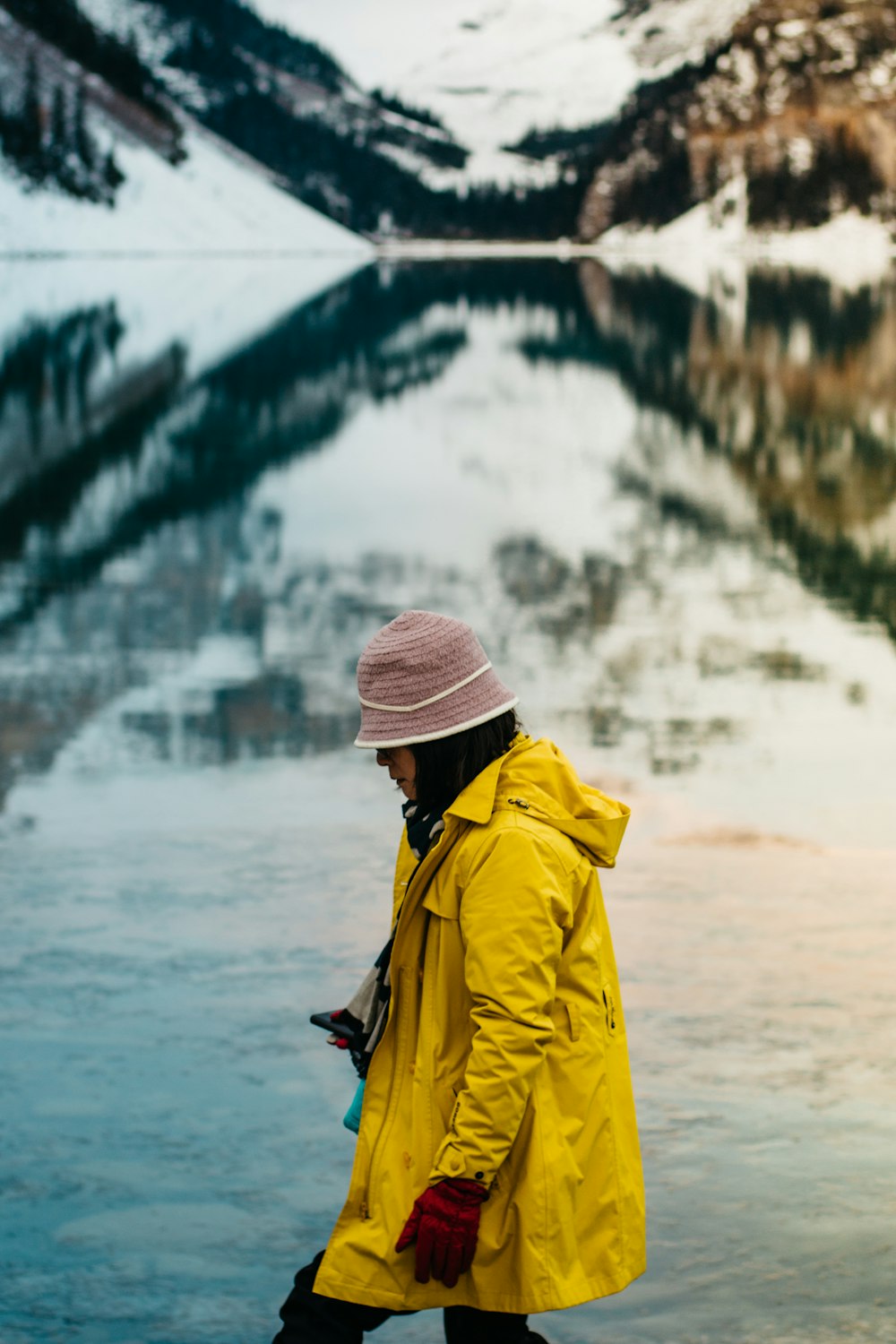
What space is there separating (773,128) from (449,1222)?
14007cm

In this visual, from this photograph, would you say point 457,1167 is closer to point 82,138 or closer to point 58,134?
point 58,134

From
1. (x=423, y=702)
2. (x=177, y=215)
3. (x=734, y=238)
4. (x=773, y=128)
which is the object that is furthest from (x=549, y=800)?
(x=773, y=128)

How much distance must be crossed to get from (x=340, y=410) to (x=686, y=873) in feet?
52.2

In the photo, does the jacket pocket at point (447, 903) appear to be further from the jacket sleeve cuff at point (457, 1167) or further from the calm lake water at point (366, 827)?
the calm lake water at point (366, 827)

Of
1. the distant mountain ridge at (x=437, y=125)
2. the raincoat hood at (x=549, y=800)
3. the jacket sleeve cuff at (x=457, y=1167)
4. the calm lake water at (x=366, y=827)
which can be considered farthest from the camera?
the distant mountain ridge at (x=437, y=125)

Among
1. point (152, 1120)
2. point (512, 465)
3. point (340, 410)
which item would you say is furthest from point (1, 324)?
point (152, 1120)

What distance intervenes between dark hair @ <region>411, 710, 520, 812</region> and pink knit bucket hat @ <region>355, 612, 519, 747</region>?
25 mm

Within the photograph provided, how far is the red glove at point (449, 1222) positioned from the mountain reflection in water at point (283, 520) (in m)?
4.62

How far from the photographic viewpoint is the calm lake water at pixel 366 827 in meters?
3.45

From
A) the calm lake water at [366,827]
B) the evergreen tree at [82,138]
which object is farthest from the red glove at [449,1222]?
the evergreen tree at [82,138]

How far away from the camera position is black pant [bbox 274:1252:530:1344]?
244 cm

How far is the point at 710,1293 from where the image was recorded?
324cm

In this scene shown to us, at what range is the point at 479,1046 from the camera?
226 cm

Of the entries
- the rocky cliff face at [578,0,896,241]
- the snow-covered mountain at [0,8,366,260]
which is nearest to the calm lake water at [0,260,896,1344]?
the snow-covered mountain at [0,8,366,260]
